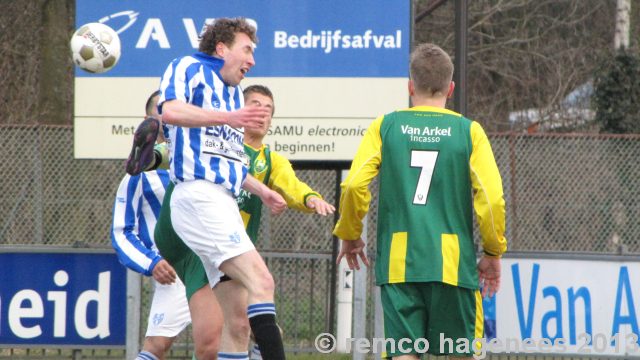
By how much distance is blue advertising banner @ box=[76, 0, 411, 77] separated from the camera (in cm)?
921

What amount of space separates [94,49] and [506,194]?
5.91 meters

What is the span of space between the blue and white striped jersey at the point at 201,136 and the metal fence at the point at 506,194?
224 inches

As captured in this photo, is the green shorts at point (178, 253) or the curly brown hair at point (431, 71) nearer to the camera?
the curly brown hair at point (431, 71)

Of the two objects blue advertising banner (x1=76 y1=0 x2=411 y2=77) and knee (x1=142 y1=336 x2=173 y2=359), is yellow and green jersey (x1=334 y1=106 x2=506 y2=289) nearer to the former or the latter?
knee (x1=142 y1=336 x2=173 y2=359)

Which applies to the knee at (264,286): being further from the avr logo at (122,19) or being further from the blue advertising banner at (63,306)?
the avr logo at (122,19)

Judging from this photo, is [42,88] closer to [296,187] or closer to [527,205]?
[527,205]

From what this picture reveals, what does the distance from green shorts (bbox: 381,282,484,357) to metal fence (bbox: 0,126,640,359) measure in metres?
6.03

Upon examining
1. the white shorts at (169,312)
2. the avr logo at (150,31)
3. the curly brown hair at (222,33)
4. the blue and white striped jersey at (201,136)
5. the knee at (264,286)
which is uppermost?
the avr logo at (150,31)

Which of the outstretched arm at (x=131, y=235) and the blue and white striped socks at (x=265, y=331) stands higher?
the outstretched arm at (x=131, y=235)

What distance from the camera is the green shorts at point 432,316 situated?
5.14 meters

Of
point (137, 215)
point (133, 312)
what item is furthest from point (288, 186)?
point (133, 312)

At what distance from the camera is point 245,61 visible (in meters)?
5.61

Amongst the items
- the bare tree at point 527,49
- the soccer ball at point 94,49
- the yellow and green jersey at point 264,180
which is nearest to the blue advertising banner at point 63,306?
the soccer ball at point 94,49

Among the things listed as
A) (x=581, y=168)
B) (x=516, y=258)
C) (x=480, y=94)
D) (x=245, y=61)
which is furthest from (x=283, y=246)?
(x=480, y=94)
